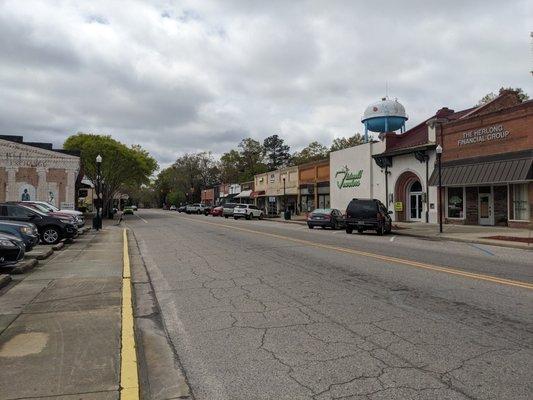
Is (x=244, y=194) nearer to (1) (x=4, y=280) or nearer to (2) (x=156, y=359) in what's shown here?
Answer: (1) (x=4, y=280)

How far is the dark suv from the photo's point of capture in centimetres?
2516

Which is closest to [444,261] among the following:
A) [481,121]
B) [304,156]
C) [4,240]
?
[4,240]

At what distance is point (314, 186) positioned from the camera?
52.0 m

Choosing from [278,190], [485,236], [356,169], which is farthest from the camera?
[278,190]

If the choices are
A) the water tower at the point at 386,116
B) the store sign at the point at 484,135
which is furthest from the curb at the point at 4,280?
the water tower at the point at 386,116

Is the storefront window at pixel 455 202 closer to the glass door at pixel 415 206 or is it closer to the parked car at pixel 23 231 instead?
the glass door at pixel 415 206

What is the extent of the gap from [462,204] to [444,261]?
62.9 feet

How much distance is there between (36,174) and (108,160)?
1386 centimetres

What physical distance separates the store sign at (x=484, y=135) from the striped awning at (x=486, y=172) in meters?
1.39

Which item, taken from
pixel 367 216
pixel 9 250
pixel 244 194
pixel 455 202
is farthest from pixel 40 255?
pixel 244 194

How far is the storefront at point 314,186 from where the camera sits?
50.2 metres

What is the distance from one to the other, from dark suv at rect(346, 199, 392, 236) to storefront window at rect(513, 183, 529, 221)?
Result: 7.15 m

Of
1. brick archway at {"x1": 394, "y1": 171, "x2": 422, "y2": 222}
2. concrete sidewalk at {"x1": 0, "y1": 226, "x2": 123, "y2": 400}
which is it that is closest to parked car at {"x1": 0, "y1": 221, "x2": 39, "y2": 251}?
concrete sidewalk at {"x1": 0, "y1": 226, "x2": 123, "y2": 400}

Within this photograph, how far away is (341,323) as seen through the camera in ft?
21.2
